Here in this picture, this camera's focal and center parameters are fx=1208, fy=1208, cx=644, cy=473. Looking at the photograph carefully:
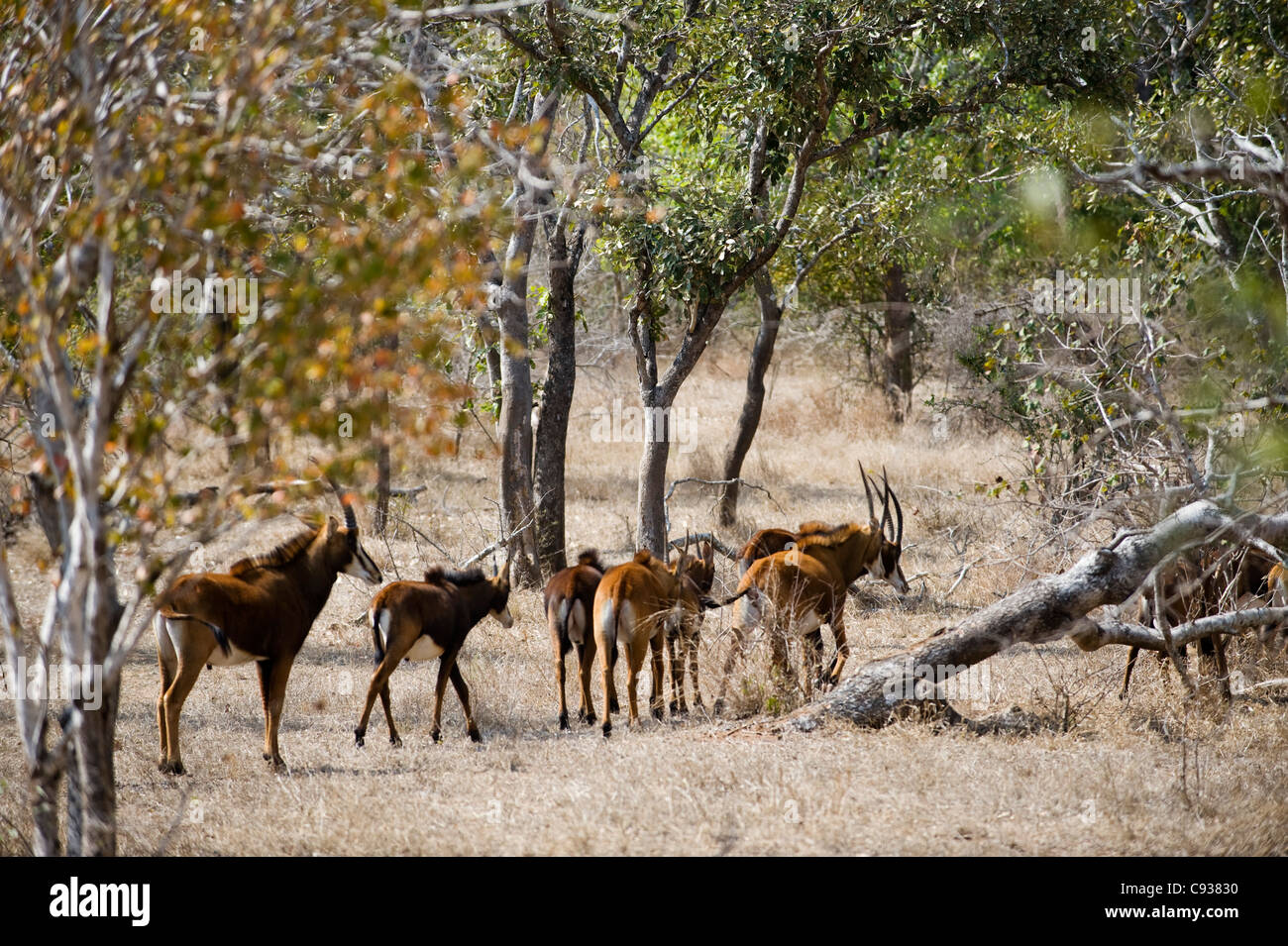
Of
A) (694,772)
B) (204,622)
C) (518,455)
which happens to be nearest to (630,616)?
(694,772)

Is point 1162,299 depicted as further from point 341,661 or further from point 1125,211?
point 341,661

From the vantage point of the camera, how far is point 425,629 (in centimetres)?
795

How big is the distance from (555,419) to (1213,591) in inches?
274

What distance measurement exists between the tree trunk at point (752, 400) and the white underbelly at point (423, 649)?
7.50m

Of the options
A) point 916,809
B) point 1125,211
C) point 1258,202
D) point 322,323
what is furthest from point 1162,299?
point 322,323

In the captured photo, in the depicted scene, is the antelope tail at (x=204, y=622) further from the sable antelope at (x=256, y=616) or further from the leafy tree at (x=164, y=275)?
the leafy tree at (x=164, y=275)

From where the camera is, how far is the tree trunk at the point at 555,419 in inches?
505

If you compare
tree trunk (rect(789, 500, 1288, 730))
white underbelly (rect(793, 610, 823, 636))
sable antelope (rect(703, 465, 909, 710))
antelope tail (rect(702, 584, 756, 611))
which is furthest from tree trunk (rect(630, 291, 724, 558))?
tree trunk (rect(789, 500, 1288, 730))

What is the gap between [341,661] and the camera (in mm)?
10422

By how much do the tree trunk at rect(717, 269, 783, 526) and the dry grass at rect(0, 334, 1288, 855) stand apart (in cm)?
456

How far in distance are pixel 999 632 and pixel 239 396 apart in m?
4.97

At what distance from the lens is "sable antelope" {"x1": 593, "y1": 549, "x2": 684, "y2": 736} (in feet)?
25.9

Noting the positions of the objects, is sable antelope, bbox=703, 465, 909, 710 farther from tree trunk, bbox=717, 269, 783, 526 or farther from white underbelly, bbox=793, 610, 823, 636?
tree trunk, bbox=717, 269, 783, 526

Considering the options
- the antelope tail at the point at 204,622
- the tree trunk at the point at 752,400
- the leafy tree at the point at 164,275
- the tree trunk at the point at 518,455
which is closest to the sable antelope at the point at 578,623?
the antelope tail at the point at 204,622
